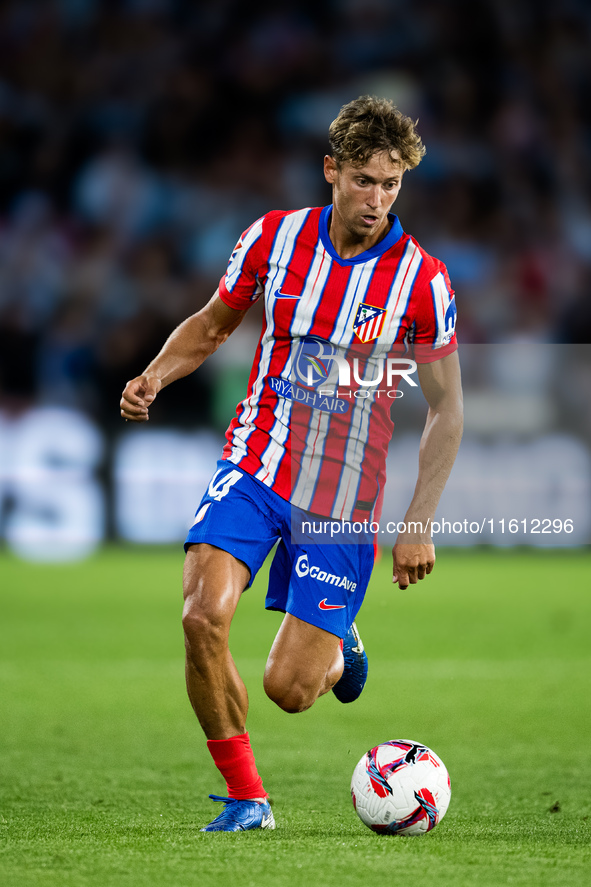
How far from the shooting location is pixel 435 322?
3787mm

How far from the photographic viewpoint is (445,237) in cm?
1221

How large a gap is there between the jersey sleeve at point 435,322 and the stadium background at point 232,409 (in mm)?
1473

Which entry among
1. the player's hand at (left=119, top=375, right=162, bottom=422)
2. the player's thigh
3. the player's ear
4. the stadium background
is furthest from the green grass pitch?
the player's ear

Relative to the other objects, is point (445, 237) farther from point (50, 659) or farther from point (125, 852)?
point (125, 852)

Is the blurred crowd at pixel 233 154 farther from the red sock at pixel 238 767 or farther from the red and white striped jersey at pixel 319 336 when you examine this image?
the red sock at pixel 238 767

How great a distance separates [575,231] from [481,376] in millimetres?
3092

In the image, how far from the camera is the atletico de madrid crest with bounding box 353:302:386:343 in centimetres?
382

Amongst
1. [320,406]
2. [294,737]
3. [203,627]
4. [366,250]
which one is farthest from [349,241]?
[294,737]

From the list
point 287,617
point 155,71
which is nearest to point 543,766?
point 287,617

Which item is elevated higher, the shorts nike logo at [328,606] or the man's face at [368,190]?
the man's face at [368,190]

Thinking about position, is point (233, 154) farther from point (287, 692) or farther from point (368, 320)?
point (287, 692)

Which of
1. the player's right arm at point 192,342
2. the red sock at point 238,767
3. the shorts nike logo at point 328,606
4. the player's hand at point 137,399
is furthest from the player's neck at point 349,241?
the red sock at point 238,767

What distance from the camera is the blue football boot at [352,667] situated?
4.34m

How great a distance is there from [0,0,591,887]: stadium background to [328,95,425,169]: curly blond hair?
2049mm
